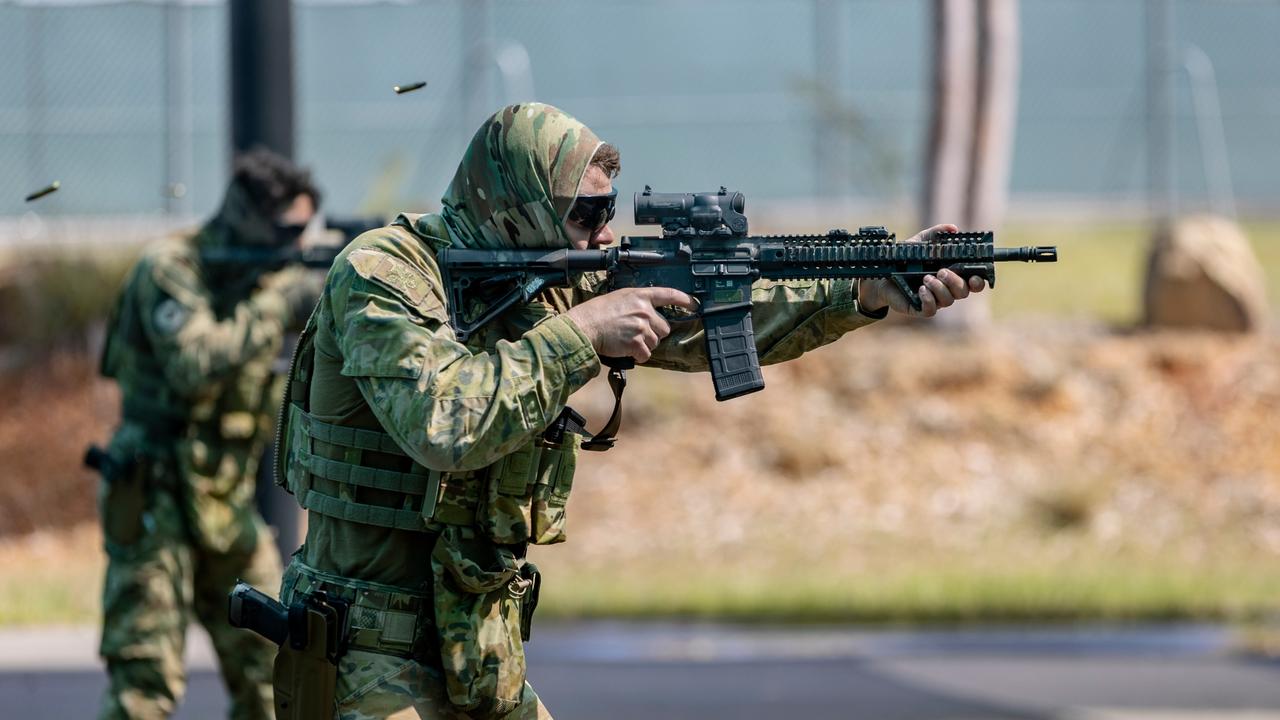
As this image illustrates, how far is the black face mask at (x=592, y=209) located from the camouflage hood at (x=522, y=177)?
0.09 ft

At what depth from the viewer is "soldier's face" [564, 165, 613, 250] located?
3680 millimetres

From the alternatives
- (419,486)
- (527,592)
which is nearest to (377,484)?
(419,486)

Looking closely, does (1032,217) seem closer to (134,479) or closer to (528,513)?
(134,479)

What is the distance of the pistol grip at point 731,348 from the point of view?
375 centimetres

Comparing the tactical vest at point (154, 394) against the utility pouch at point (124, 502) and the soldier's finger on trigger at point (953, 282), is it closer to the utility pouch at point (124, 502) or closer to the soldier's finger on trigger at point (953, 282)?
the utility pouch at point (124, 502)

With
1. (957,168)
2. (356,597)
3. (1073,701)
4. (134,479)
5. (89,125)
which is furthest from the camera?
(89,125)

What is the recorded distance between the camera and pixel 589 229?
3.75 metres

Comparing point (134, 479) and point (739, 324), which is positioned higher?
point (739, 324)

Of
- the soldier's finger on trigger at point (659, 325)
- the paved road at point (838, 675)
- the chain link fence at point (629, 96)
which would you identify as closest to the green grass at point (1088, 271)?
the chain link fence at point (629, 96)

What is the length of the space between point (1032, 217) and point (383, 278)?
1388cm

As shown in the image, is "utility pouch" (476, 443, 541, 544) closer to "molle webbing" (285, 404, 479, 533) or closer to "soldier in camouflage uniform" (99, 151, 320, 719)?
"molle webbing" (285, 404, 479, 533)

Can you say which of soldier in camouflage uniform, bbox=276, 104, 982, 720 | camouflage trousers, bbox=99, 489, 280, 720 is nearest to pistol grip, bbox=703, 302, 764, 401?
soldier in camouflage uniform, bbox=276, 104, 982, 720

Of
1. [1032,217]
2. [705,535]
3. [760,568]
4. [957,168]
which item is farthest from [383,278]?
[1032,217]

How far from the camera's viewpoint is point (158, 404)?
6.15 metres
